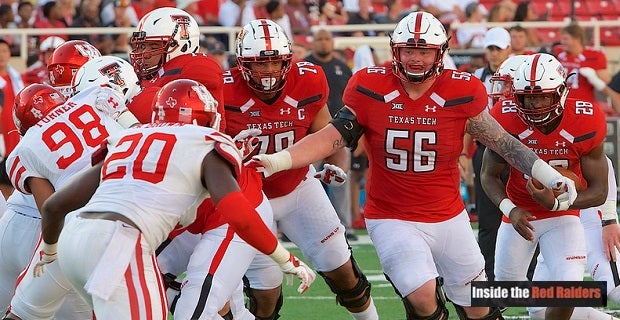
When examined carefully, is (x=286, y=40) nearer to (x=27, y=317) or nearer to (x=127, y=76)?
(x=127, y=76)

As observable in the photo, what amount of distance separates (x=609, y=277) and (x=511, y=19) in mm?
8396

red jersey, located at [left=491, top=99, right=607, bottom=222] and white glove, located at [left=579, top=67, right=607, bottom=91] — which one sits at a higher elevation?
red jersey, located at [left=491, top=99, right=607, bottom=222]

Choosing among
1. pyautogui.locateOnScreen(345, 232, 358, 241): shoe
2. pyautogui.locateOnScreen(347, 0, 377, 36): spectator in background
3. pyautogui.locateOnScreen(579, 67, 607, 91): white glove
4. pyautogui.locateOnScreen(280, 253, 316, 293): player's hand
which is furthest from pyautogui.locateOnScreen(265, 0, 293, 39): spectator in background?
pyautogui.locateOnScreen(280, 253, 316, 293): player's hand

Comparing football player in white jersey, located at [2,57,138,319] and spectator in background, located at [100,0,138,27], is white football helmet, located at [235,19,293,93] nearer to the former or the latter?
football player in white jersey, located at [2,57,138,319]

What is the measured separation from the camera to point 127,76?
20.6 ft

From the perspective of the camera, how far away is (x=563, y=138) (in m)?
6.46

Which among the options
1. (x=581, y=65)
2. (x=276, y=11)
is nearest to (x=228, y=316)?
(x=581, y=65)

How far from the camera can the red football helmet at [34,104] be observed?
5.98 meters

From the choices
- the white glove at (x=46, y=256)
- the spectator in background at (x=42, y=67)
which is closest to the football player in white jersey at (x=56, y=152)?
the white glove at (x=46, y=256)

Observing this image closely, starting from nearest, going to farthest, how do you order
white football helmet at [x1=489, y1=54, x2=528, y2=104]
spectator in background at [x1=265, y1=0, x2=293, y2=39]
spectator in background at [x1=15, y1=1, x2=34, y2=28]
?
white football helmet at [x1=489, y1=54, x2=528, y2=104], spectator in background at [x1=15, y1=1, x2=34, y2=28], spectator in background at [x1=265, y1=0, x2=293, y2=39]

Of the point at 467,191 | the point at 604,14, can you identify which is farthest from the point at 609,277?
the point at 604,14

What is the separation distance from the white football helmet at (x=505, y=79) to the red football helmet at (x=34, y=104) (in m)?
2.54

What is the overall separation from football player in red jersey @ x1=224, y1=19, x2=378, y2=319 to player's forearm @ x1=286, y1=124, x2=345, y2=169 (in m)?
0.56

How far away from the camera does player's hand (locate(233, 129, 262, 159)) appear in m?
6.16
